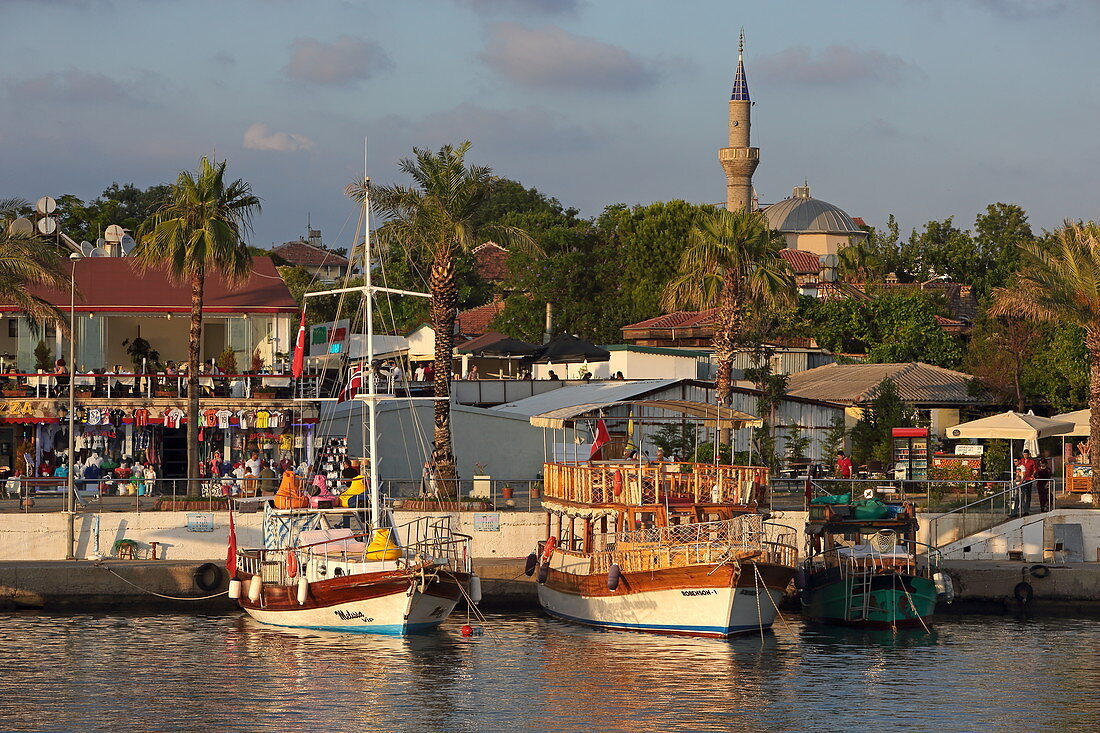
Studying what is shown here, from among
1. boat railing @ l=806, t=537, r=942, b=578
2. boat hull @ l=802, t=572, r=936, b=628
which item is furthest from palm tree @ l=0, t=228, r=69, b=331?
boat hull @ l=802, t=572, r=936, b=628

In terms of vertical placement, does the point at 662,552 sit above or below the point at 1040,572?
above

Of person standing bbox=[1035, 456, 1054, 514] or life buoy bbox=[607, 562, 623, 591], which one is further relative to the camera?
person standing bbox=[1035, 456, 1054, 514]

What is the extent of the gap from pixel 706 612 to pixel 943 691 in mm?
6100

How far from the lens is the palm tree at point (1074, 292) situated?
40031 millimetres

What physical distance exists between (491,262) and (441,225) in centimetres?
Answer: 8536

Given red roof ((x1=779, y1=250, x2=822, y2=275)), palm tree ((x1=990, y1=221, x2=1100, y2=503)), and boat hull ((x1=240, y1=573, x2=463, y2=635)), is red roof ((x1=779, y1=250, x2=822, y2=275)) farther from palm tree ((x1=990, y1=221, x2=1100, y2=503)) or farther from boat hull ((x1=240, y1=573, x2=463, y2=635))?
boat hull ((x1=240, y1=573, x2=463, y2=635))

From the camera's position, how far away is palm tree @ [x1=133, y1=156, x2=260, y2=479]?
4231cm

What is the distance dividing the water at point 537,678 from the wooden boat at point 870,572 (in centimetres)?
49

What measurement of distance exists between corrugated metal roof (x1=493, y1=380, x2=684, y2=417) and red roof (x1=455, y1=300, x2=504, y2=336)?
36477mm

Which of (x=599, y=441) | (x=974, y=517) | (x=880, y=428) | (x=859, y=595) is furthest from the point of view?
(x=880, y=428)

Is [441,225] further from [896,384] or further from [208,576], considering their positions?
[896,384]

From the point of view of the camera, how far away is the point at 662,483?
34.4 m

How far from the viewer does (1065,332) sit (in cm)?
5625

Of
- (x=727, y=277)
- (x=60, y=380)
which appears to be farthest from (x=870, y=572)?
(x=60, y=380)
